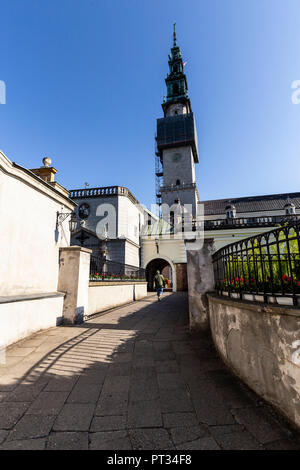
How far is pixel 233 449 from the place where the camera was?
189 centimetres

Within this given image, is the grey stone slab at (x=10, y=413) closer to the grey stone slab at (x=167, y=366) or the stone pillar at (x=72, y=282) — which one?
the grey stone slab at (x=167, y=366)

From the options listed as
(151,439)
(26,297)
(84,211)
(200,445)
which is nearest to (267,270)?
(200,445)

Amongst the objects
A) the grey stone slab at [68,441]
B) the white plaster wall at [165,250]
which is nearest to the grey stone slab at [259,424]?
the grey stone slab at [68,441]

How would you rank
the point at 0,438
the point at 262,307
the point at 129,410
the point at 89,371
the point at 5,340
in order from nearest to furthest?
the point at 0,438, the point at 129,410, the point at 262,307, the point at 89,371, the point at 5,340

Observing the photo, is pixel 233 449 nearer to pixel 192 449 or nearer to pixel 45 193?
pixel 192 449

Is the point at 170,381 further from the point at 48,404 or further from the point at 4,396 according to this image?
the point at 4,396

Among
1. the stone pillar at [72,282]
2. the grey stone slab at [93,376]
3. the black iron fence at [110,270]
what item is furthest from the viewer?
the black iron fence at [110,270]

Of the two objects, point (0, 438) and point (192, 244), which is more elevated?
point (192, 244)

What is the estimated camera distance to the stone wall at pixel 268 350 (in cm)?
221

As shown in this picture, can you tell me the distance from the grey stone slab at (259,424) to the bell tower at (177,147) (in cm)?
2922

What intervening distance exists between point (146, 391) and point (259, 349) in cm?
159

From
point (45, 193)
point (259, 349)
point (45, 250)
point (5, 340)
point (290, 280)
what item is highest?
point (45, 193)

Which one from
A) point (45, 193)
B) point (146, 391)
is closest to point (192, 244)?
point (146, 391)

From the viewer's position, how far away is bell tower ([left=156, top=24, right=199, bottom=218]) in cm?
3291
